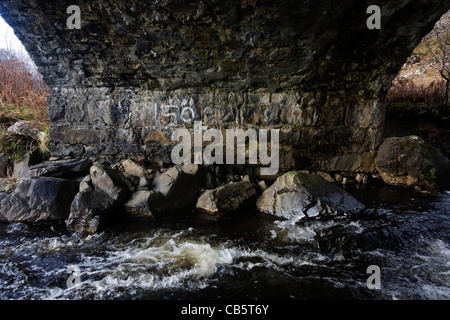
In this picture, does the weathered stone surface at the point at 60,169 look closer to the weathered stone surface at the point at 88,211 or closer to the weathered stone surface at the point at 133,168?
the weathered stone surface at the point at 133,168

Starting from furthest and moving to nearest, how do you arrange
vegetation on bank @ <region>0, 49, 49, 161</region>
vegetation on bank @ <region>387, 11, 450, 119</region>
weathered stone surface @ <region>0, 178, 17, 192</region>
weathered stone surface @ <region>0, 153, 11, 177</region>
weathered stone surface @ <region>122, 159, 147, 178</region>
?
vegetation on bank @ <region>387, 11, 450, 119</region> → vegetation on bank @ <region>0, 49, 49, 161</region> → weathered stone surface @ <region>0, 153, 11, 177</region> → weathered stone surface @ <region>122, 159, 147, 178</region> → weathered stone surface @ <region>0, 178, 17, 192</region>

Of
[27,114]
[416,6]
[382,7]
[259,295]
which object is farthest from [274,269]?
[27,114]

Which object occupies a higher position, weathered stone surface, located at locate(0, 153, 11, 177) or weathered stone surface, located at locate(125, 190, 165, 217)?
weathered stone surface, located at locate(0, 153, 11, 177)

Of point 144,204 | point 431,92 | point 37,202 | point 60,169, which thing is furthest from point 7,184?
point 431,92

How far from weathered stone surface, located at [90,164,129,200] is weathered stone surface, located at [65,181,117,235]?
0.10 m

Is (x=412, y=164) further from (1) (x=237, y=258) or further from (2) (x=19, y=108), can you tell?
(2) (x=19, y=108)

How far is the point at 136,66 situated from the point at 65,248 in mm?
2943

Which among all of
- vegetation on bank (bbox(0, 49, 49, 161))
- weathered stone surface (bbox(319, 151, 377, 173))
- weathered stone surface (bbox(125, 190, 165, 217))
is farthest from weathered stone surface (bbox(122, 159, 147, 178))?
weathered stone surface (bbox(319, 151, 377, 173))

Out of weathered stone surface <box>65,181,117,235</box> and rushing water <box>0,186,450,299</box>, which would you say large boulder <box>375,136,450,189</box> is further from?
weathered stone surface <box>65,181,117,235</box>

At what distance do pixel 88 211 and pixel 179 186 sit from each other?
4.28 ft

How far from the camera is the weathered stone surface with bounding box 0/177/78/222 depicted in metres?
3.60

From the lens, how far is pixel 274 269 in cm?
254

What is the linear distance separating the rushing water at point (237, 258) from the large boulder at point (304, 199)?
185 millimetres

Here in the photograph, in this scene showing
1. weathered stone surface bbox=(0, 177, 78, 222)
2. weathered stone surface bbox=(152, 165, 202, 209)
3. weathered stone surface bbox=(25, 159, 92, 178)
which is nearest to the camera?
weathered stone surface bbox=(0, 177, 78, 222)
